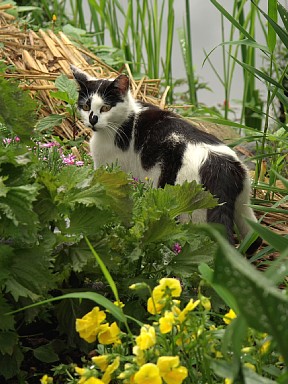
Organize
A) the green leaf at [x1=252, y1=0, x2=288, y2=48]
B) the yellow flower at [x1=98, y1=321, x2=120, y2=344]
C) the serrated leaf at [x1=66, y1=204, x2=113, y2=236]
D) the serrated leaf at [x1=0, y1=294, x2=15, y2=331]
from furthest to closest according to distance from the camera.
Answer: the green leaf at [x1=252, y1=0, x2=288, y2=48], the serrated leaf at [x1=66, y1=204, x2=113, y2=236], the serrated leaf at [x1=0, y1=294, x2=15, y2=331], the yellow flower at [x1=98, y1=321, x2=120, y2=344]

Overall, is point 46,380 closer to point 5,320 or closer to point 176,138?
point 5,320

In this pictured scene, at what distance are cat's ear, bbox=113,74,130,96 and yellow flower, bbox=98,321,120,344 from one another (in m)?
2.39

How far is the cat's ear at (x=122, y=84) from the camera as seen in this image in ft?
13.1

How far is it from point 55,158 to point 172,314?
1.79 m

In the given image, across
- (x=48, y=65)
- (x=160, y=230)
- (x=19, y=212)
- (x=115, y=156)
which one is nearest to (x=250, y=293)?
(x=19, y=212)

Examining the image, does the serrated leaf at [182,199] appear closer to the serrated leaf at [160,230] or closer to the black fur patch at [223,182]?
the serrated leaf at [160,230]

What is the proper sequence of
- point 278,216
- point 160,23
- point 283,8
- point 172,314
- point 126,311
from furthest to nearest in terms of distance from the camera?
point 160,23 < point 278,216 < point 283,8 < point 126,311 < point 172,314

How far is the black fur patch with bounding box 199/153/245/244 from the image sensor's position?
321cm

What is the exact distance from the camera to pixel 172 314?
1.58 m

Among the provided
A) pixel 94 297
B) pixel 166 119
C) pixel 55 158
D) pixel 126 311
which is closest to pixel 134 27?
pixel 166 119

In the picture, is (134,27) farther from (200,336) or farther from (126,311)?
(200,336)

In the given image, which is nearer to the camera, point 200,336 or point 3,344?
point 200,336

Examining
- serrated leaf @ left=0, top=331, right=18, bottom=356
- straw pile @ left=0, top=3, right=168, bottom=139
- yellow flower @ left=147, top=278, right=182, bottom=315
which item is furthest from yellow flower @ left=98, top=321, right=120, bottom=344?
straw pile @ left=0, top=3, right=168, bottom=139

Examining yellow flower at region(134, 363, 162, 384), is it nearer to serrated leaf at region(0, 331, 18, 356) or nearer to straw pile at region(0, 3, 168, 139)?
serrated leaf at region(0, 331, 18, 356)
